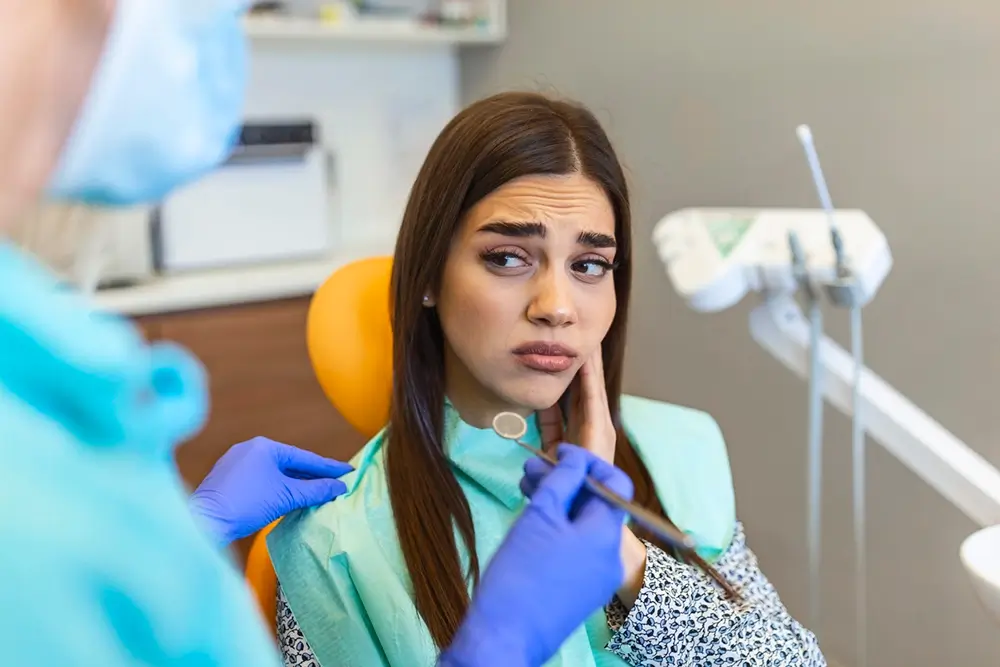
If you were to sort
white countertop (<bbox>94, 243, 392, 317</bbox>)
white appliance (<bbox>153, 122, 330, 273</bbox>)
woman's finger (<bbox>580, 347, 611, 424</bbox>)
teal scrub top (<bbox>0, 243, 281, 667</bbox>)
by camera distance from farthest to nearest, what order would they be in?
white appliance (<bbox>153, 122, 330, 273</bbox>) → white countertop (<bbox>94, 243, 392, 317</bbox>) → woman's finger (<bbox>580, 347, 611, 424</bbox>) → teal scrub top (<bbox>0, 243, 281, 667</bbox>)

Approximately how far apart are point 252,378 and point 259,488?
4.16 feet

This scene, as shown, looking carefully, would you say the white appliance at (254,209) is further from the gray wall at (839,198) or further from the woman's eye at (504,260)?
the woman's eye at (504,260)

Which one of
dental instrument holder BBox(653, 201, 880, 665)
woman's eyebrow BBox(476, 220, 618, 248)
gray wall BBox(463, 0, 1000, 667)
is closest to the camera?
woman's eyebrow BBox(476, 220, 618, 248)

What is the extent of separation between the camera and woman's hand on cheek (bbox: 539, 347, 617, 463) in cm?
123

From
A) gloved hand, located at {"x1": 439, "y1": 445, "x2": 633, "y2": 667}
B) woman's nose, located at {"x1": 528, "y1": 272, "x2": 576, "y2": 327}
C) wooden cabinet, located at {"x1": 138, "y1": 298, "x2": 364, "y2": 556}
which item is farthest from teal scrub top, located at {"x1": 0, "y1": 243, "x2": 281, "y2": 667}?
wooden cabinet, located at {"x1": 138, "y1": 298, "x2": 364, "y2": 556}

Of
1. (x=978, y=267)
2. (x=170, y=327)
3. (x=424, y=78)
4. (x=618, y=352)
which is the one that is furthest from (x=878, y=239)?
(x=424, y=78)

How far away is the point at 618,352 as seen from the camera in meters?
Answer: 1.35

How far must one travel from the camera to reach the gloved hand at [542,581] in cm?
69

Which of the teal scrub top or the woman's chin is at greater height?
the teal scrub top

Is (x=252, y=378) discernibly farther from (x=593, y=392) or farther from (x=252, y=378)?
(x=593, y=392)

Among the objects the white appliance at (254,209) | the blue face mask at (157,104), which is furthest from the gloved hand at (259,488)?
the white appliance at (254,209)

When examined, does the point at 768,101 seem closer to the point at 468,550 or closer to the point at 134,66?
the point at 468,550

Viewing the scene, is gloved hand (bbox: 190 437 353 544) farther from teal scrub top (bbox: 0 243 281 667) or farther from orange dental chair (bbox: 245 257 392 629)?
teal scrub top (bbox: 0 243 281 667)

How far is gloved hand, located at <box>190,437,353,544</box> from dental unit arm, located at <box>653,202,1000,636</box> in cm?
61
